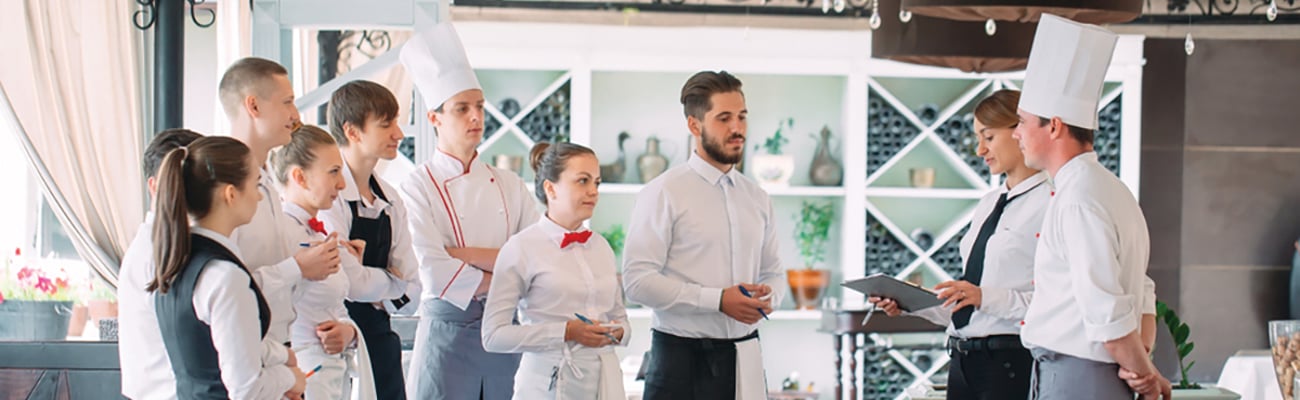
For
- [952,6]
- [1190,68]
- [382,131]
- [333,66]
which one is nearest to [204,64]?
[333,66]

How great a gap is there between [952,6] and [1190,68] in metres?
3.86

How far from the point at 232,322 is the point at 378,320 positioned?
89cm

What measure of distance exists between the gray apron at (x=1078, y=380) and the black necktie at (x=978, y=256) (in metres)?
0.43

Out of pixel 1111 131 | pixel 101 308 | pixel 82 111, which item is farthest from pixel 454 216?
pixel 1111 131

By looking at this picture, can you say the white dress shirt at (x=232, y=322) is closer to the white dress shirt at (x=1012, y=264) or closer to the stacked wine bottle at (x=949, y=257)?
the white dress shirt at (x=1012, y=264)

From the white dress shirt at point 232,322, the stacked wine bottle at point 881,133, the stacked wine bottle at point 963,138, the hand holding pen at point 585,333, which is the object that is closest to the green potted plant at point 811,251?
the stacked wine bottle at point 881,133

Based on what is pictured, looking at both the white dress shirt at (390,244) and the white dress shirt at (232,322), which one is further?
the white dress shirt at (390,244)

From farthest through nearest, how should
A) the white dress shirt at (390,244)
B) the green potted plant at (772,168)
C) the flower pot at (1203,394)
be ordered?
the green potted plant at (772,168), the flower pot at (1203,394), the white dress shirt at (390,244)

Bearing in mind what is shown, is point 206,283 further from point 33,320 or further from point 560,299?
point 33,320

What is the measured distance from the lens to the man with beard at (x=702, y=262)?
315cm

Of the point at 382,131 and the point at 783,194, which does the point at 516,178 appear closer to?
the point at 382,131

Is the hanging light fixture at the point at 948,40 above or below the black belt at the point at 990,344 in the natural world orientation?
above

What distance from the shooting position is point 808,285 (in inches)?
261

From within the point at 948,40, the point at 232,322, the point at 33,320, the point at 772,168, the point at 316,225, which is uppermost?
the point at 948,40
